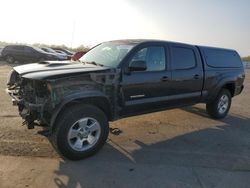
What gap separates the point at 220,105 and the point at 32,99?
203 inches

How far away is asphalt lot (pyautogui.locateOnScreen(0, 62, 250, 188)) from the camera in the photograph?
436cm

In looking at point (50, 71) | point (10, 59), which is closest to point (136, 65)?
point (50, 71)

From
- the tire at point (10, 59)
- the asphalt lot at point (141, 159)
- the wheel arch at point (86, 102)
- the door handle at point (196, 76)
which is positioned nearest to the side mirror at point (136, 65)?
the wheel arch at point (86, 102)

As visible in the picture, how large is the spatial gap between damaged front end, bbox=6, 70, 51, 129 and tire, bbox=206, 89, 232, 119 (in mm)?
4718

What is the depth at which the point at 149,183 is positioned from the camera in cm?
434

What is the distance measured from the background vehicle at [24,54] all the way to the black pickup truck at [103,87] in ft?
54.9

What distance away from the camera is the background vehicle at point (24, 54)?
74.4 feet

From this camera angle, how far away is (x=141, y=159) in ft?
17.0

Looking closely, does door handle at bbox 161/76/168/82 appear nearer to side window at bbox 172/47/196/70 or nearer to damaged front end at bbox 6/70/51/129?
side window at bbox 172/47/196/70

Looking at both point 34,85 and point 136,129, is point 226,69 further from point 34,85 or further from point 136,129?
point 34,85

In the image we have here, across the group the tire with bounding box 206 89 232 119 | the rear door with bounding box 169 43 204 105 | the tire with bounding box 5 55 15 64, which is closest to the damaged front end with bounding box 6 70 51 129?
the rear door with bounding box 169 43 204 105

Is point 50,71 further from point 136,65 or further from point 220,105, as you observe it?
point 220,105

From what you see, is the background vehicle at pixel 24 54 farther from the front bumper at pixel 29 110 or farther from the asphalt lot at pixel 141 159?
the front bumper at pixel 29 110

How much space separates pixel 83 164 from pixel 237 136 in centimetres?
368
